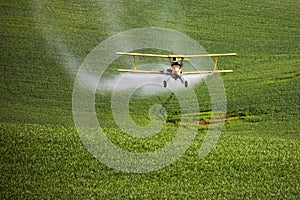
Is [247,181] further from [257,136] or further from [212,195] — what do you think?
[257,136]

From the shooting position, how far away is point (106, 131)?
14.6 m

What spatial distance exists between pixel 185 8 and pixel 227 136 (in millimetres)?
15012

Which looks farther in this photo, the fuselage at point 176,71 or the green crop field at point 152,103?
the fuselage at point 176,71

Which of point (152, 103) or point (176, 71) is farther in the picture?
point (152, 103)

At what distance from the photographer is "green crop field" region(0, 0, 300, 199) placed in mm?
11906

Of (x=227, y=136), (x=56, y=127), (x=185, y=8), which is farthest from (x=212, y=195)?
(x=185, y=8)

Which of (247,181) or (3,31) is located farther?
(3,31)

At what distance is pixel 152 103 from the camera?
1820cm

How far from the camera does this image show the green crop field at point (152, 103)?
469 inches

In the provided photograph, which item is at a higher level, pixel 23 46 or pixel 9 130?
pixel 23 46

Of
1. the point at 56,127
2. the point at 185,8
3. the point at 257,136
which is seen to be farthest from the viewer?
the point at 185,8

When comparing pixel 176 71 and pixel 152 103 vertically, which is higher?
pixel 176 71

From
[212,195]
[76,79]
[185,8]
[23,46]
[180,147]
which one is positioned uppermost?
[185,8]

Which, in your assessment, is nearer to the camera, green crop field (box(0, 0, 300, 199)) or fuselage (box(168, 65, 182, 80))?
green crop field (box(0, 0, 300, 199))
